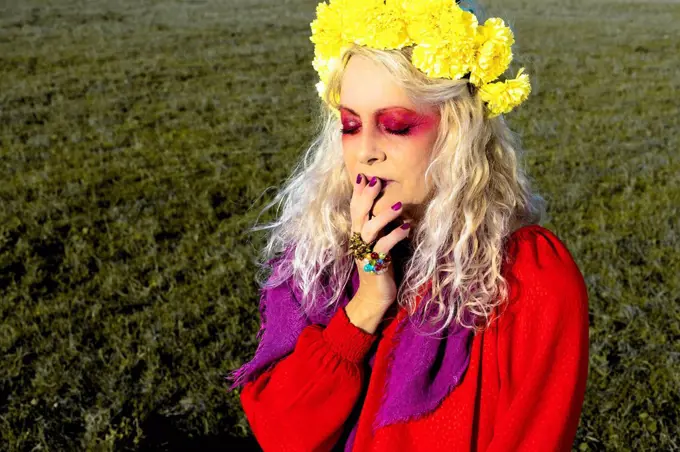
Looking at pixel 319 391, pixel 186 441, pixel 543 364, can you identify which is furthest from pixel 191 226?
pixel 543 364

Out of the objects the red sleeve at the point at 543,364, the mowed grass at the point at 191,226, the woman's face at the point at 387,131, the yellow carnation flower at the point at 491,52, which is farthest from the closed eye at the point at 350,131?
the mowed grass at the point at 191,226

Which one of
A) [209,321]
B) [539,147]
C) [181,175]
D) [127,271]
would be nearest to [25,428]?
[209,321]

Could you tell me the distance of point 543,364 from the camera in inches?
76.3

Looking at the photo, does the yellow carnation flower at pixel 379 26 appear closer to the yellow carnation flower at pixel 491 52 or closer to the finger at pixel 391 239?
the yellow carnation flower at pixel 491 52

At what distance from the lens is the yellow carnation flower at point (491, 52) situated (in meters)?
2.11

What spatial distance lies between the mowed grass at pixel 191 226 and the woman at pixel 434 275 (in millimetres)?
876

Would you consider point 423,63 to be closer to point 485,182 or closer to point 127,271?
point 485,182

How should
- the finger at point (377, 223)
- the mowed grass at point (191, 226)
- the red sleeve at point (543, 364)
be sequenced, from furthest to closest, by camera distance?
the mowed grass at point (191, 226) < the finger at point (377, 223) < the red sleeve at point (543, 364)

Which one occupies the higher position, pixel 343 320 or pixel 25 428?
pixel 343 320

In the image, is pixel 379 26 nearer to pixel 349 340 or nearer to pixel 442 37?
pixel 442 37

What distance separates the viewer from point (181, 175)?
9.59m

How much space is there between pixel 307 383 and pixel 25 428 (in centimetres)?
337

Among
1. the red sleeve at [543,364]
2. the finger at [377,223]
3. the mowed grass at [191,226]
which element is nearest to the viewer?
the red sleeve at [543,364]

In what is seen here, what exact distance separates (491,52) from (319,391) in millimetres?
1165
